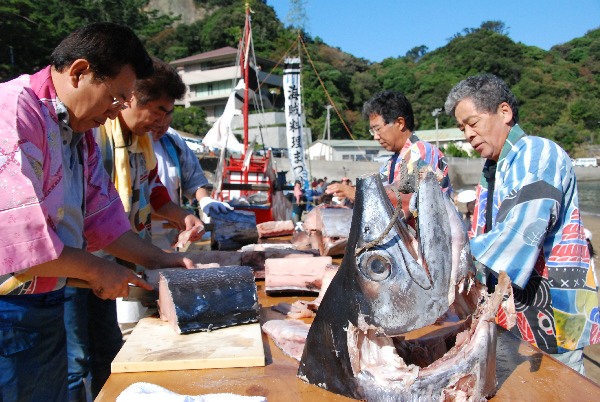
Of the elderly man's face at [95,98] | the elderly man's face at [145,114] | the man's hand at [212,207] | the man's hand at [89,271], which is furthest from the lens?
the man's hand at [212,207]

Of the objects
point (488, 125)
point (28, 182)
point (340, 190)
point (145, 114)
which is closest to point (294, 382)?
point (28, 182)

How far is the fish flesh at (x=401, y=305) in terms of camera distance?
4.43 feet

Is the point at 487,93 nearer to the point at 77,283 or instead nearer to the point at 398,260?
the point at 398,260

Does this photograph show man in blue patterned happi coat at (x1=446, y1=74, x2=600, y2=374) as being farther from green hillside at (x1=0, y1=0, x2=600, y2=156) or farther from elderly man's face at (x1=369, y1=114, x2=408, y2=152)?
green hillside at (x1=0, y1=0, x2=600, y2=156)

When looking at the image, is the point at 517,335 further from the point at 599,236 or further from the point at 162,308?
the point at 599,236

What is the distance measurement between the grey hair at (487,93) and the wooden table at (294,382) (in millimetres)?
1282

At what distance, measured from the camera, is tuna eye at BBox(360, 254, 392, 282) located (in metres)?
1.38

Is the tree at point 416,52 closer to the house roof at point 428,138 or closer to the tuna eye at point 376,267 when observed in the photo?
the house roof at point 428,138

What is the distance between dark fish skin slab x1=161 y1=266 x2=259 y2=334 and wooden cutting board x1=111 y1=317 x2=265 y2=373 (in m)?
0.04

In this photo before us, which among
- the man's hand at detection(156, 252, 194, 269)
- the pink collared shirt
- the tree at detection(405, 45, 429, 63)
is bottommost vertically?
the man's hand at detection(156, 252, 194, 269)

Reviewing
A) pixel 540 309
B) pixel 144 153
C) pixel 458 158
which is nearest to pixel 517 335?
pixel 540 309

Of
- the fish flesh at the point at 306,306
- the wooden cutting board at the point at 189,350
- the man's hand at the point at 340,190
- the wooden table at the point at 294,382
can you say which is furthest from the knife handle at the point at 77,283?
the man's hand at the point at 340,190

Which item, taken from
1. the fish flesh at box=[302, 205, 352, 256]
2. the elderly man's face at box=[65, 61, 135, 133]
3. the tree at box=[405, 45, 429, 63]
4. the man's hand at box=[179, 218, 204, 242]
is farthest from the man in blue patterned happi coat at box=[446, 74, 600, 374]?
the tree at box=[405, 45, 429, 63]

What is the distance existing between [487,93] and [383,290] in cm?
143
